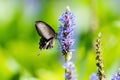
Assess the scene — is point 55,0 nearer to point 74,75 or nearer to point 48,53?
point 48,53

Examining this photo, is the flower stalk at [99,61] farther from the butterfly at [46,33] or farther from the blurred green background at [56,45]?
the blurred green background at [56,45]

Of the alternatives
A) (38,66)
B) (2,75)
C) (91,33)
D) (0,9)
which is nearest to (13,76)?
(2,75)

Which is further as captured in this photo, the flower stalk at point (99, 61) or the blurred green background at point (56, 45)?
the blurred green background at point (56, 45)

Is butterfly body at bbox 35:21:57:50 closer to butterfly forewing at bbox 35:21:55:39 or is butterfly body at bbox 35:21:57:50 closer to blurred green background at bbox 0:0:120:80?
butterfly forewing at bbox 35:21:55:39

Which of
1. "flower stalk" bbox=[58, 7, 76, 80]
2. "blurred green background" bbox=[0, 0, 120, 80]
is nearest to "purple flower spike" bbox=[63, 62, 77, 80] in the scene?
"flower stalk" bbox=[58, 7, 76, 80]

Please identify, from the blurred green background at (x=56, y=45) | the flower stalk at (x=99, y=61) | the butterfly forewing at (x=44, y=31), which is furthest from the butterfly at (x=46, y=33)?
the blurred green background at (x=56, y=45)
